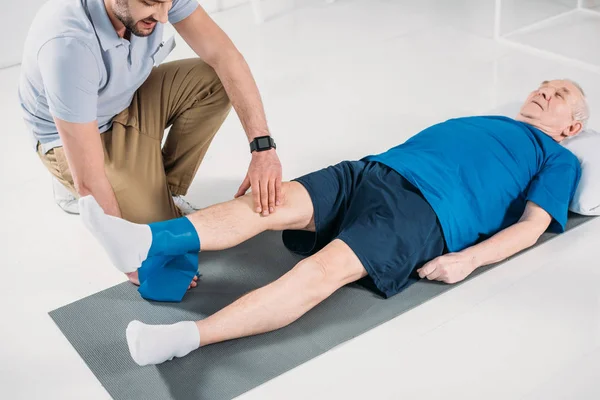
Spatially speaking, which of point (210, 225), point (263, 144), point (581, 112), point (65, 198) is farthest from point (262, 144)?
point (581, 112)

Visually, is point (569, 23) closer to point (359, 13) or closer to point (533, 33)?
point (533, 33)

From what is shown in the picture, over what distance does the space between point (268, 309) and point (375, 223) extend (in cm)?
40

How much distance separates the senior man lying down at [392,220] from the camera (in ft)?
7.66

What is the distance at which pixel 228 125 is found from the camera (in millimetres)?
3744

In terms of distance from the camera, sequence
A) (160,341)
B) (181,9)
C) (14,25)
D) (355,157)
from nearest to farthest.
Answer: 1. (160,341)
2. (181,9)
3. (355,157)
4. (14,25)

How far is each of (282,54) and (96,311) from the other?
2.13 meters

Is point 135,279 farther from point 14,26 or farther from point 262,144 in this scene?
point 14,26

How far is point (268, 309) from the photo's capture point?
2348 millimetres

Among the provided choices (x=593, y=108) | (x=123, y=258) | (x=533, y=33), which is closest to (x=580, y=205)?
(x=593, y=108)

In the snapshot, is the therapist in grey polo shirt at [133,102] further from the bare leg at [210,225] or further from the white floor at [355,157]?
the white floor at [355,157]

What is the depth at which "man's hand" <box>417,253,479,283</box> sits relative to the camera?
2.54m

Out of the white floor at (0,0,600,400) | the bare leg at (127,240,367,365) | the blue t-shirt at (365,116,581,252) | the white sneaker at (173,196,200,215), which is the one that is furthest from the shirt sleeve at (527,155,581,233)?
the white sneaker at (173,196,200,215)

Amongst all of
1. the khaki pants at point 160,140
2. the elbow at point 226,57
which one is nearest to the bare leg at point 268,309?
the khaki pants at point 160,140

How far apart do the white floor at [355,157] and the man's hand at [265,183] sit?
1.47ft
